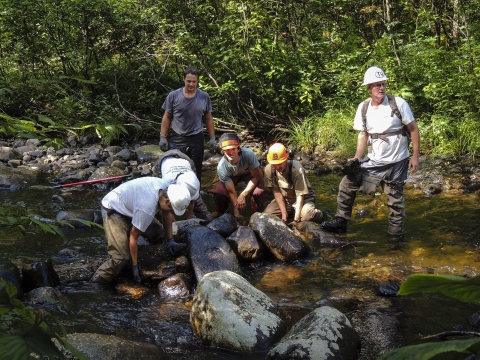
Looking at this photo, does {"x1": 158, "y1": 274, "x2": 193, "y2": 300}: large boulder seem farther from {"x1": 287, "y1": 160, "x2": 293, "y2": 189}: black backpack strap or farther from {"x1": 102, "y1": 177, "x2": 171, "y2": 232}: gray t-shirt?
{"x1": 287, "y1": 160, "x2": 293, "y2": 189}: black backpack strap

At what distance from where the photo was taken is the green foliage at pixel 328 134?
11.2 m

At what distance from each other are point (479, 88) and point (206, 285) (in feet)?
25.7

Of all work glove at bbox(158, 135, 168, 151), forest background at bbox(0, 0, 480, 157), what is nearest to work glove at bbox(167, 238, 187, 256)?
work glove at bbox(158, 135, 168, 151)

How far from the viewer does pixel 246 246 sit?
20.0ft

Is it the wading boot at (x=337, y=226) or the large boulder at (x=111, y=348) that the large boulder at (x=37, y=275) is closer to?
the large boulder at (x=111, y=348)

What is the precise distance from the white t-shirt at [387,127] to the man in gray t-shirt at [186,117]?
7.57 feet

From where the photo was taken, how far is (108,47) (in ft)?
46.5

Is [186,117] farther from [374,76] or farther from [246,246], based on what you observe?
[374,76]

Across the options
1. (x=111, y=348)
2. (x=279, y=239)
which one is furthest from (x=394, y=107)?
(x=111, y=348)

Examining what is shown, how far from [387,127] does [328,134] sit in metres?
5.71

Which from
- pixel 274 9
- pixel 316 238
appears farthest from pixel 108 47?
pixel 316 238

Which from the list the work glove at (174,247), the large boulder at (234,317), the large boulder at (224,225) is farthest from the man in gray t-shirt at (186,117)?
the large boulder at (234,317)

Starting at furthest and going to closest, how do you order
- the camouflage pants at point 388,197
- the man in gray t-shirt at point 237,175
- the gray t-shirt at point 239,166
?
the gray t-shirt at point 239,166, the man in gray t-shirt at point 237,175, the camouflage pants at point 388,197

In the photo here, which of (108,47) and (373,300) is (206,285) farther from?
(108,47)
